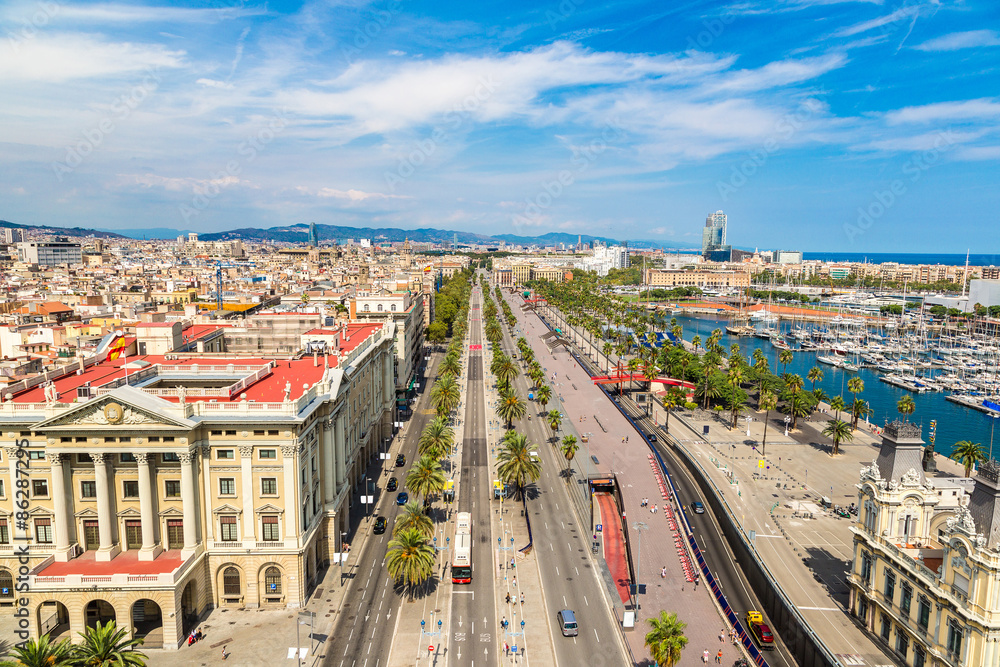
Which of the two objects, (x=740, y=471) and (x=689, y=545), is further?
(x=740, y=471)

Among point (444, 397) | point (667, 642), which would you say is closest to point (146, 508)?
point (667, 642)

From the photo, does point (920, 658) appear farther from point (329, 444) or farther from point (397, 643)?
point (329, 444)

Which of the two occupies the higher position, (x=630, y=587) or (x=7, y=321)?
(x=7, y=321)

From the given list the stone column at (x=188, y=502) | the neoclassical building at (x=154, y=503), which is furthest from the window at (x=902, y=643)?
the stone column at (x=188, y=502)

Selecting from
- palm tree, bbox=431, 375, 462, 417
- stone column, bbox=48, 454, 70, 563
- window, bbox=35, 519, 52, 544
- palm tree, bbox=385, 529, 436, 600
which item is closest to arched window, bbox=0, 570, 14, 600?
window, bbox=35, 519, 52, 544

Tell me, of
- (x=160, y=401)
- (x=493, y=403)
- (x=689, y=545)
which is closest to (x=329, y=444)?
(x=160, y=401)

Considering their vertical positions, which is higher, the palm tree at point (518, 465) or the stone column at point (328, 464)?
the stone column at point (328, 464)

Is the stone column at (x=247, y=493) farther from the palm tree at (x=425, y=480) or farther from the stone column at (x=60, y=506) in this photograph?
the palm tree at (x=425, y=480)
